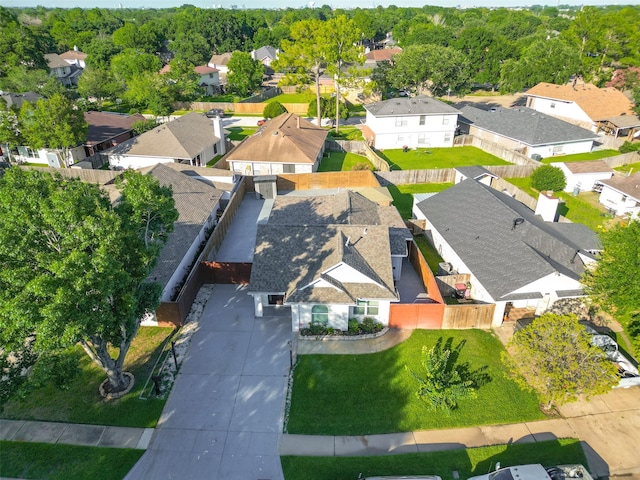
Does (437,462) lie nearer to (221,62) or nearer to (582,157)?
(582,157)

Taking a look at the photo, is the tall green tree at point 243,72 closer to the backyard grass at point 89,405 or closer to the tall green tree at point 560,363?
the backyard grass at point 89,405

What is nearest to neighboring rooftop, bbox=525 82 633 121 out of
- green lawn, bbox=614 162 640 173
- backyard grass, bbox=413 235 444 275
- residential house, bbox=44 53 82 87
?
green lawn, bbox=614 162 640 173

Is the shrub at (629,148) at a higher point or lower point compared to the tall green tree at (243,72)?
lower

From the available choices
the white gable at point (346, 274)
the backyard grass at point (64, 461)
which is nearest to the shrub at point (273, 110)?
the white gable at point (346, 274)

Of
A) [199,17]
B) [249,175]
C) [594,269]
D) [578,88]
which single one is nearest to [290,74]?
[249,175]

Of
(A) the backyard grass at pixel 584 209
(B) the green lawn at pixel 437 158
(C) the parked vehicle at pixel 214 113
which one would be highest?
(C) the parked vehicle at pixel 214 113
